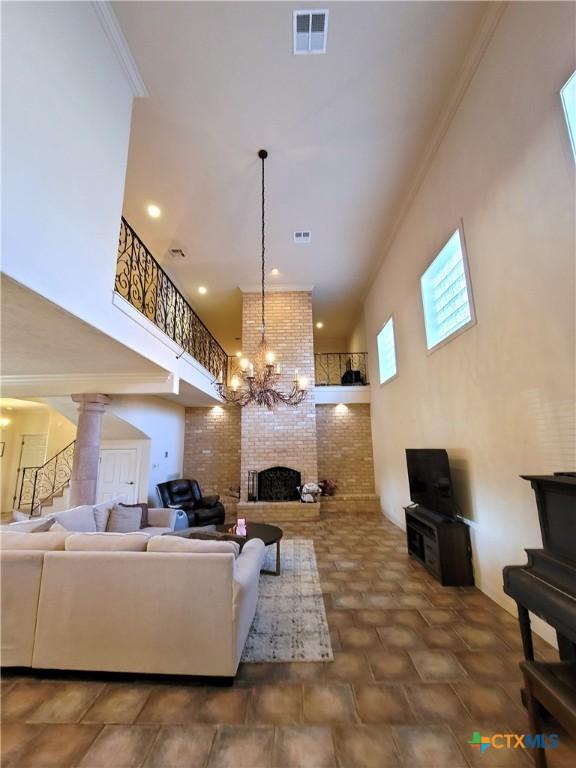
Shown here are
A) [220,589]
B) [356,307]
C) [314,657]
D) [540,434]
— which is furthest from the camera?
[356,307]

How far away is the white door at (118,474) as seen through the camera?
20.6 ft

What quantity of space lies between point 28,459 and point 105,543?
28.1 feet

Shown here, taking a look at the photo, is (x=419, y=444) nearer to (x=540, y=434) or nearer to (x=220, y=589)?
(x=540, y=434)

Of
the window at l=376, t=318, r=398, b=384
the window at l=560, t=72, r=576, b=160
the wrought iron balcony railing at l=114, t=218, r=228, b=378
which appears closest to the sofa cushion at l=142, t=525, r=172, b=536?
the wrought iron balcony railing at l=114, t=218, r=228, b=378

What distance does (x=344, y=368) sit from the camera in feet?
35.0

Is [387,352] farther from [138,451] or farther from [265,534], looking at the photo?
[138,451]

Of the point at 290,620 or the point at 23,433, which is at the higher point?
the point at 23,433

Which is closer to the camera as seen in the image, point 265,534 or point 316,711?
point 316,711

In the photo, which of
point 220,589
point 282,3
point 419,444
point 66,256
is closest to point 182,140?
point 282,3

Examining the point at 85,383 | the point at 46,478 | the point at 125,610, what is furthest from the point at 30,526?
the point at 46,478

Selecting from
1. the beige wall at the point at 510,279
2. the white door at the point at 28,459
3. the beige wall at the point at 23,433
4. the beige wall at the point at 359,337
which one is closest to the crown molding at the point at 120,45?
the beige wall at the point at 510,279

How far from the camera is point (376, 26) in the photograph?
9.01 feet

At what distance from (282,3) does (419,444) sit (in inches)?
196

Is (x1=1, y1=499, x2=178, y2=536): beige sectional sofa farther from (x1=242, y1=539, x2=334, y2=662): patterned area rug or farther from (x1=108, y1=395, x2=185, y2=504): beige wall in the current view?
(x1=108, y1=395, x2=185, y2=504): beige wall
